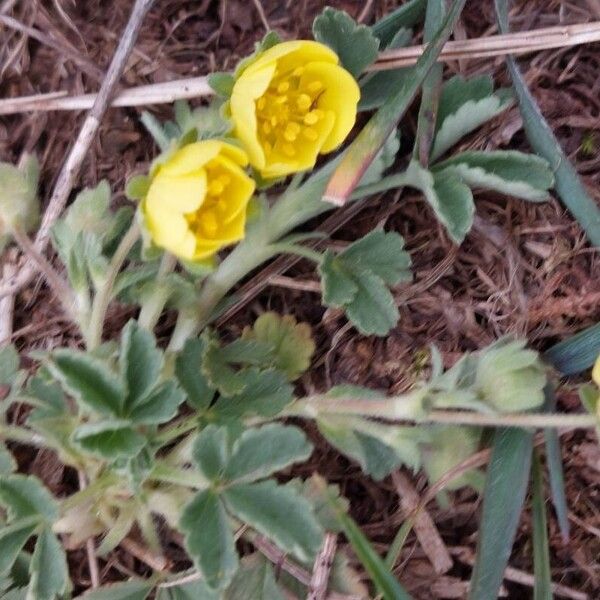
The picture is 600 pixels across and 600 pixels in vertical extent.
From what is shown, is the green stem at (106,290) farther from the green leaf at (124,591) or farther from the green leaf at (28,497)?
the green leaf at (124,591)

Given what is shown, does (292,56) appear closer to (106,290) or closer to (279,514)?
(106,290)

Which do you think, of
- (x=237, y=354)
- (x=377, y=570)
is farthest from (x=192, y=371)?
(x=377, y=570)

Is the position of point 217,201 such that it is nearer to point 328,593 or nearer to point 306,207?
point 306,207

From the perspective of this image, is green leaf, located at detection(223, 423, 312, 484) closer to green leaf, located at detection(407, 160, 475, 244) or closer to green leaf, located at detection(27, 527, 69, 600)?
green leaf, located at detection(27, 527, 69, 600)

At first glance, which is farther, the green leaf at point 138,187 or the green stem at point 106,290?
the green stem at point 106,290

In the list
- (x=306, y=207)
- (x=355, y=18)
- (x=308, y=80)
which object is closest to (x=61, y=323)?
(x=306, y=207)

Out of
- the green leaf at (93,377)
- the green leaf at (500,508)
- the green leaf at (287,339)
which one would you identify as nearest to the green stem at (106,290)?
the green leaf at (93,377)
